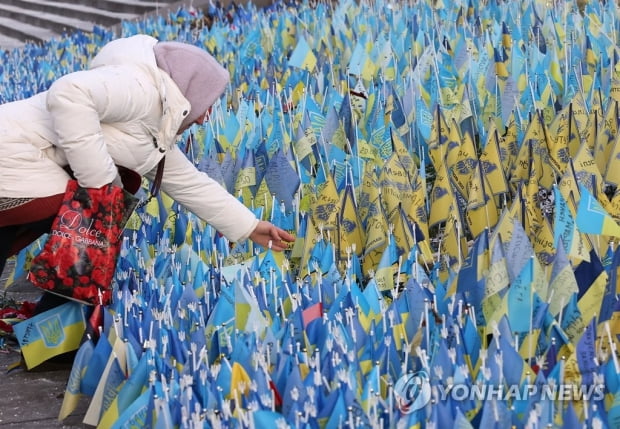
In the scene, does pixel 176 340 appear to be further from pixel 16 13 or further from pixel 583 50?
pixel 16 13

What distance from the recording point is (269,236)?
3.49m

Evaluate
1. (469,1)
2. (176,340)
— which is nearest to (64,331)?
(176,340)

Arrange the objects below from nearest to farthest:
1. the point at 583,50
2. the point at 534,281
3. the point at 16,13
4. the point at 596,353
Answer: the point at 596,353
the point at 534,281
the point at 583,50
the point at 16,13

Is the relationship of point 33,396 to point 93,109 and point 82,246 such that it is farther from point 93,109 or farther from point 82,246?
point 93,109

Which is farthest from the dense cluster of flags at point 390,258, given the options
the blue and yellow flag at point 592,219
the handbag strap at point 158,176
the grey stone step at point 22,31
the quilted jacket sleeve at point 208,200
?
the grey stone step at point 22,31

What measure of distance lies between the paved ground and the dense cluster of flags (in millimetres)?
75

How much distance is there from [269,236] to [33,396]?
0.89 metres

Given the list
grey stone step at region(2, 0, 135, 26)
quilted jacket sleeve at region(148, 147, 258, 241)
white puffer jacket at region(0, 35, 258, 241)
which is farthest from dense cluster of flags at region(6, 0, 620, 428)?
grey stone step at region(2, 0, 135, 26)

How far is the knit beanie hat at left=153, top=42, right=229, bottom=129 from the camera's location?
10.3 feet

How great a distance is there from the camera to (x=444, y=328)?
258cm

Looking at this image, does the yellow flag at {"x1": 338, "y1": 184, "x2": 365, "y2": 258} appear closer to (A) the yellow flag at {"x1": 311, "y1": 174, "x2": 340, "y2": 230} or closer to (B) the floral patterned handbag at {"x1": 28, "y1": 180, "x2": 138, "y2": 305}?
(A) the yellow flag at {"x1": 311, "y1": 174, "x2": 340, "y2": 230}

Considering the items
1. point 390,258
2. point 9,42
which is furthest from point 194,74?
point 9,42

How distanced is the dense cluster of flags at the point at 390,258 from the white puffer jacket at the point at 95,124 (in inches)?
16.3

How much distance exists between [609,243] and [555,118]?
1.32m
